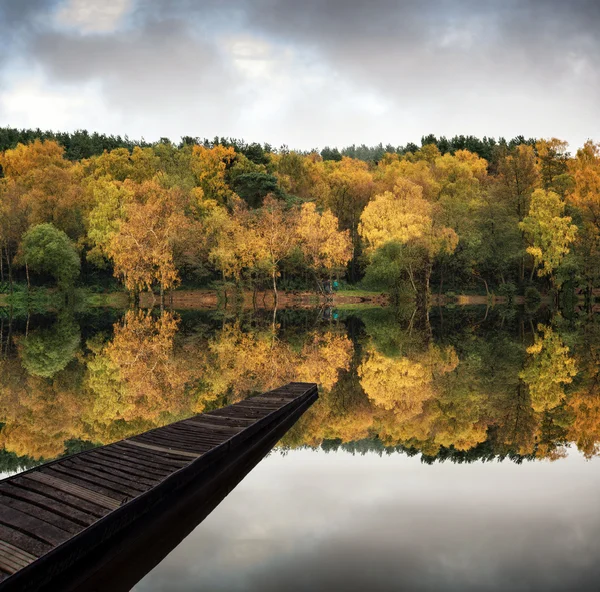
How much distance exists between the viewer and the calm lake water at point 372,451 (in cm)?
575

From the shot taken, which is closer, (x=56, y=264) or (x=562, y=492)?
(x=562, y=492)

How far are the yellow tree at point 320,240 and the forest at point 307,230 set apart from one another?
116 millimetres

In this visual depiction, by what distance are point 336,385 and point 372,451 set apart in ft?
17.0

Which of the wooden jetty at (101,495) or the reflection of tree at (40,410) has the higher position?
the wooden jetty at (101,495)

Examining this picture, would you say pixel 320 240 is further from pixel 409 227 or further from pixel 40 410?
pixel 40 410

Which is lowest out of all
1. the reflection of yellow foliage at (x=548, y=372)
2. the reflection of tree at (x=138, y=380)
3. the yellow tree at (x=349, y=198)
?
the reflection of tree at (x=138, y=380)

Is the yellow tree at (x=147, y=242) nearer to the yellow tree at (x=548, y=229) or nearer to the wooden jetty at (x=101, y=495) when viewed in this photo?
the yellow tree at (x=548, y=229)

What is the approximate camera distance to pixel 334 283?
54.5m

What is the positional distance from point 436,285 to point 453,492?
167 ft

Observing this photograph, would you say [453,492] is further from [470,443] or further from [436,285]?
[436,285]

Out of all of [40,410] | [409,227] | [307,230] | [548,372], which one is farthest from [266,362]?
[409,227]

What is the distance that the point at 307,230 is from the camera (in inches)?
2005

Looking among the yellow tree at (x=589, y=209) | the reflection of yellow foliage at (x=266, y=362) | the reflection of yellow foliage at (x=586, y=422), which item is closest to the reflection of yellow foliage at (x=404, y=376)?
the reflection of yellow foliage at (x=266, y=362)

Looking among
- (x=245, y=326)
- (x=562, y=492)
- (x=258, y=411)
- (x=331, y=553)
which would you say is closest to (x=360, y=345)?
(x=245, y=326)
